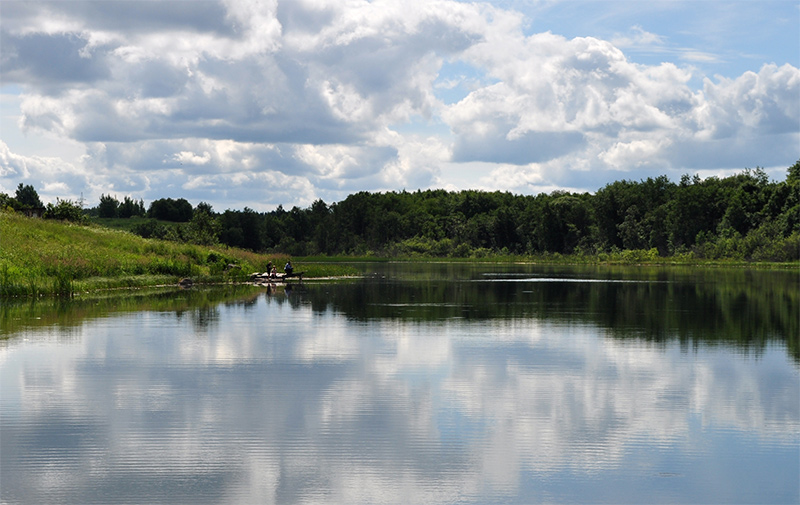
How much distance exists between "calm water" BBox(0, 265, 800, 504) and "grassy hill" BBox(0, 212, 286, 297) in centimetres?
1255

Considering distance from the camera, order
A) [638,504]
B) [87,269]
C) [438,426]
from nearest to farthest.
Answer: [638,504] → [438,426] → [87,269]

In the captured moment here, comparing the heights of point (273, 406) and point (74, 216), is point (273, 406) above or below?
below

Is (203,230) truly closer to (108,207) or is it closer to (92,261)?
(92,261)

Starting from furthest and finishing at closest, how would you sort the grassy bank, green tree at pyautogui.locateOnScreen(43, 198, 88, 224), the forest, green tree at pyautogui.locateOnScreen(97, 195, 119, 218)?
green tree at pyautogui.locateOnScreen(97, 195, 119, 218) < the forest < green tree at pyautogui.locateOnScreen(43, 198, 88, 224) < the grassy bank

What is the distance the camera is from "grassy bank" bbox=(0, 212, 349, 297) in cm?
4012

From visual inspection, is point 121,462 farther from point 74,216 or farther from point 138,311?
point 74,216

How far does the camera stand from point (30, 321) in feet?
92.5

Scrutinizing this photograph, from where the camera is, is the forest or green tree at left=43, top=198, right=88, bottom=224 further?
the forest

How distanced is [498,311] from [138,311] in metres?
14.4

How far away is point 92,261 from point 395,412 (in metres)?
37.2

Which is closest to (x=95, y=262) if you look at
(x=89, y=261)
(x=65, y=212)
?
(x=89, y=261)

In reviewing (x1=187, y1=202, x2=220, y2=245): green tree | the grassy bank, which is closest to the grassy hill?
the grassy bank

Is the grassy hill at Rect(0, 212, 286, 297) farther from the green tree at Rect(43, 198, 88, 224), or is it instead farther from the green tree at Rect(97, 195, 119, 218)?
the green tree at Rect(97, 195, 119, 218)

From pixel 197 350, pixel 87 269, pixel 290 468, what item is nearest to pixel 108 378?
pixel 197 350
